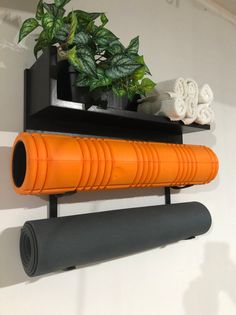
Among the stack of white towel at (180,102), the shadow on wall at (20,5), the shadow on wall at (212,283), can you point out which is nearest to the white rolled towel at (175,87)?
the stack of white towel at (180,102)

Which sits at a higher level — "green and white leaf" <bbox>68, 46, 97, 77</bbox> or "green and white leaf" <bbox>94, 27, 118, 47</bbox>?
"green and white leaf" <bbox>94, 27, 118, 47</bbox>

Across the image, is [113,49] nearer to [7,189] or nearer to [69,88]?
[69,88]

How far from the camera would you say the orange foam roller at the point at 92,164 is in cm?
65

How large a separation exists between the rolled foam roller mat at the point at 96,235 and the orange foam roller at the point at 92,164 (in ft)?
0.28

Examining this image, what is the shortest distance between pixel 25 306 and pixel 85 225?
0.29 meters

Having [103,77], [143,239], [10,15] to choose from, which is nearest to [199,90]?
[103,77]

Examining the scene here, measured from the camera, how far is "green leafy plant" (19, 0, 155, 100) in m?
0.68

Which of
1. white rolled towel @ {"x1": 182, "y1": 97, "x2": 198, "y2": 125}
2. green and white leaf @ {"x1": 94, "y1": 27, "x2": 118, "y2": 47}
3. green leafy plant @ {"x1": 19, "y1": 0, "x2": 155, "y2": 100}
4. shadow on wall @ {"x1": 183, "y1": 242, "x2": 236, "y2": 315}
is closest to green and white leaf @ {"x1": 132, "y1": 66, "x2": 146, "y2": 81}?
green leafy plant @ {"x1": 19, "y1": 0, "x2": 155, "y2": 100}

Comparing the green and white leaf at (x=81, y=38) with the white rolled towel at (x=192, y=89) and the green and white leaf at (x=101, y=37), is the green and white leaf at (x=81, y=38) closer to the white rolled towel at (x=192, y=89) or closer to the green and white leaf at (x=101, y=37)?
the green and white leaf at (x=101, y=37)

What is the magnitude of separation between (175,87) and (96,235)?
1.63 feet

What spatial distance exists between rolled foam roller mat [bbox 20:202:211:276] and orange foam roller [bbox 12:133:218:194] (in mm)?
84

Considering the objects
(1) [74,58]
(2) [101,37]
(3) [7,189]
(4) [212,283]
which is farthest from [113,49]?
(4) [212,283]

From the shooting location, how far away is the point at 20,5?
0.87 m

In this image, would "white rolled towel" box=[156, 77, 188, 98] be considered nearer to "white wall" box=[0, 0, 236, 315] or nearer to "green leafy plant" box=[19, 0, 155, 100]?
"green leafy plant" box=[19, 0, 155, 100]
